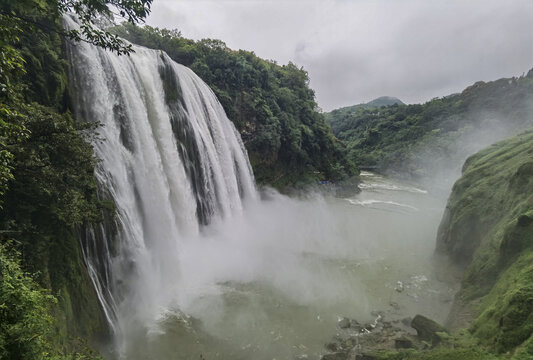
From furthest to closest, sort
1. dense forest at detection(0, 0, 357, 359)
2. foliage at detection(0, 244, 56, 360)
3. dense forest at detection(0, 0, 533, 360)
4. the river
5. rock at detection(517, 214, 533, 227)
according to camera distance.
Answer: the river < rock at detection(517, 214, 533, 227) < dense forest at detection(0, 0, 533, 360) < dense forest at detection(0, 0, 357, 359) < foliage at detection(0, 244, 56, 360)

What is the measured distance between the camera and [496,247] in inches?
386

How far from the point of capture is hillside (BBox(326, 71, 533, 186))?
4259cm

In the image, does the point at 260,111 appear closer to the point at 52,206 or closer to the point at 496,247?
the point at 496,247

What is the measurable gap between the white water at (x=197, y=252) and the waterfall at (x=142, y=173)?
0.17ft

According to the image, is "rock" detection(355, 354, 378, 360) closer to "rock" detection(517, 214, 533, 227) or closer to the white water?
the white water

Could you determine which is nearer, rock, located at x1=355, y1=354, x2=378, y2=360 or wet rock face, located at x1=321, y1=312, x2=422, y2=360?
rock, located at x1=355, y1=354, x2=378, y2=360

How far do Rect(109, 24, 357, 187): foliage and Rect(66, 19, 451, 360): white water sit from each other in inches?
297

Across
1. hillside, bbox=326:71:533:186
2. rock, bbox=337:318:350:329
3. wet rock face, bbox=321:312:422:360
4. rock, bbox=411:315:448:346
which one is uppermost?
hillside, bbox=326:71:533:186

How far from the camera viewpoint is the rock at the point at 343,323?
31.4 ft

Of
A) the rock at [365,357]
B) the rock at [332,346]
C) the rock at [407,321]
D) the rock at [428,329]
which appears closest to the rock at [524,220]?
the rock at [428,329]

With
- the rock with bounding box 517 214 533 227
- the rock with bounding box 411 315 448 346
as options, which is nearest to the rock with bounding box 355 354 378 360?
the rock with bounding box 411 315 448 346

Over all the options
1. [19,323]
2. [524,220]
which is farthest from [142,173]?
[524,220]

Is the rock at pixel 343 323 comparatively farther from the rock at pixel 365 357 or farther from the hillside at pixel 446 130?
the hillside at pixel 446 130

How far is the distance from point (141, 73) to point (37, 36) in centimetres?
547
